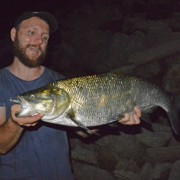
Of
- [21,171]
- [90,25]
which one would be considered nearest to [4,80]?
[21,171]

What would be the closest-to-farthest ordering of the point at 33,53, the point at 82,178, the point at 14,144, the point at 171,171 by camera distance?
the point at 14,144, the point at 33,53, the point at 171,171, the point at 82,178

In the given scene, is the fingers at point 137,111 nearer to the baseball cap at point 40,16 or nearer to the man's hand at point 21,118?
the man's hand at point 21,118

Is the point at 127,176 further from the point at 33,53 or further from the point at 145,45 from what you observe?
the point at 145,45

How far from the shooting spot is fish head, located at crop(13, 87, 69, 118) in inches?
125

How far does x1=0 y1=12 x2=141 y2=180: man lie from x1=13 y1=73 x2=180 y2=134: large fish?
0.25 m

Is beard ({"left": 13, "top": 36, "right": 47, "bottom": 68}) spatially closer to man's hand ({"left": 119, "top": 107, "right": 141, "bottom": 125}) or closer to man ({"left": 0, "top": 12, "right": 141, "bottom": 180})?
man ({"left": 0, "top": 12, "right": 141, "bottom": 180})

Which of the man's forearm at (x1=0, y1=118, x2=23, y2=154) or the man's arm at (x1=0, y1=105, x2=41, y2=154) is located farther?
the man's forearm at (x1=0, y1=118, x2=23, y2=154)

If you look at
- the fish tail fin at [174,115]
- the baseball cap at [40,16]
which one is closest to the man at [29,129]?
the baseball cap at [40,16]

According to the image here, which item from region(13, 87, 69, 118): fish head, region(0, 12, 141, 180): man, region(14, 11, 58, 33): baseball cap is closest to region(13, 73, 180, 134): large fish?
region(13, 87, 69, 118): fish head

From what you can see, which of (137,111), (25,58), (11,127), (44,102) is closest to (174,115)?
(137,111)

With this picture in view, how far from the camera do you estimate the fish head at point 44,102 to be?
10.4 ft

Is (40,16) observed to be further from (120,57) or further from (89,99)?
(120,57)

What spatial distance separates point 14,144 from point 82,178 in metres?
3.18

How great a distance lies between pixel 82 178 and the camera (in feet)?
20.9
